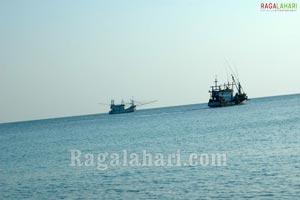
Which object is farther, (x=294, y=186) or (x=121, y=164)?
(x=121, y=164)

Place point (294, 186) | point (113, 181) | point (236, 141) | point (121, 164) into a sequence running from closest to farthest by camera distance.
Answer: point (294, 186) < point (113, 181) < point (121, 164) < point (236, 141)

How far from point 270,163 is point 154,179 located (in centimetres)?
1021

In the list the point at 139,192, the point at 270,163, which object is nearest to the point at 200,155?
the point at 270,163

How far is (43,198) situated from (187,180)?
10789 millimetres

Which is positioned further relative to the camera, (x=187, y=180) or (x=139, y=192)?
(x=187, y=180)

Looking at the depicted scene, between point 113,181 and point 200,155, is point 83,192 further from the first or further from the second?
point 200,155

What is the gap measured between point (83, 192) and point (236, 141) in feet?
110

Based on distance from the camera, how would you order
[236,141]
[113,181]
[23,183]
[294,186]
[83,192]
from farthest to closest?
[236,141], [23,183], [113,181], [83,192], [294,186]

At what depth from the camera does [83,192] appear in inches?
1544

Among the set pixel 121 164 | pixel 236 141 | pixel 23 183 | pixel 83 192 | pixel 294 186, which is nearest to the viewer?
pixel 294 186

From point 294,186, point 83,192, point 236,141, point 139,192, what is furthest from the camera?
point 236,141

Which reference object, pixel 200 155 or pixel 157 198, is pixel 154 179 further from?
pixel 200 155

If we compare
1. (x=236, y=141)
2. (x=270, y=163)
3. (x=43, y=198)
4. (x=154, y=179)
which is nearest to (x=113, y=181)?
(x=154, y=179)

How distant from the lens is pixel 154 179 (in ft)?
135
